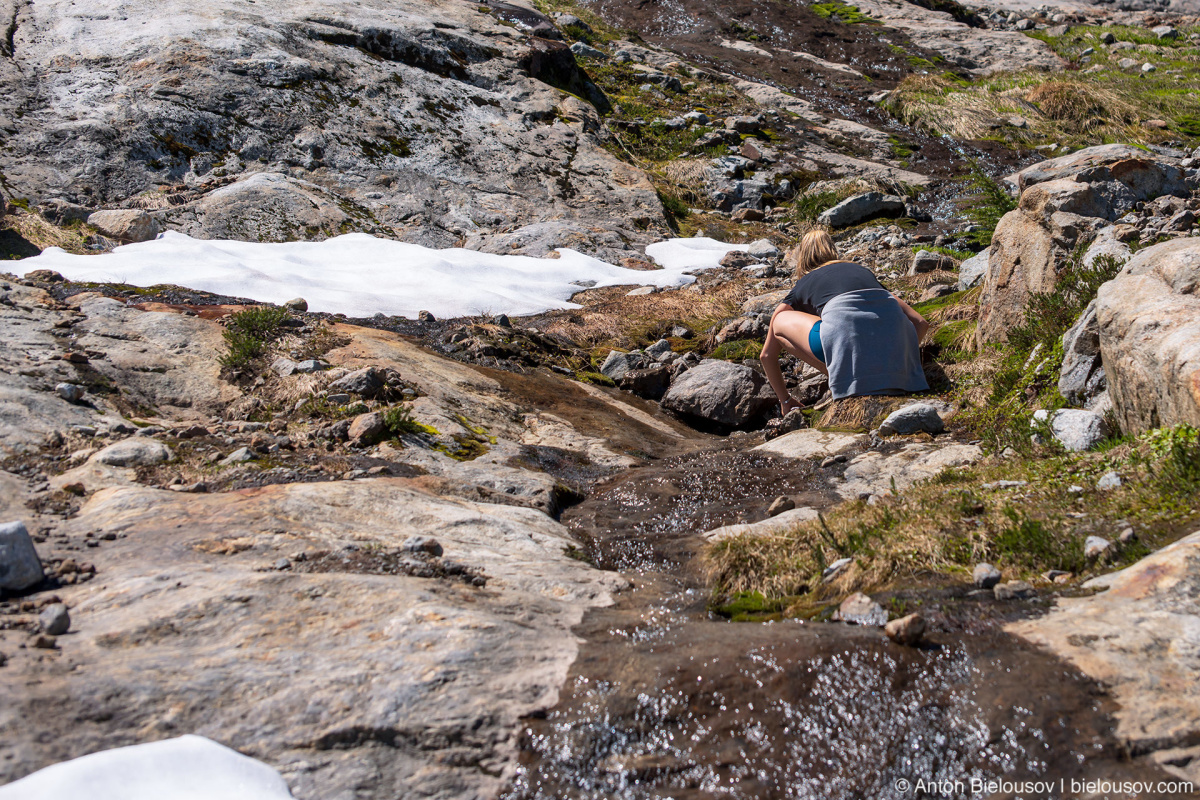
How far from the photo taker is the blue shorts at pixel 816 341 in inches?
242

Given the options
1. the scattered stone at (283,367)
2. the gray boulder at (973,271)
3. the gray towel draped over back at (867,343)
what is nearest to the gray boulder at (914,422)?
the gray towel draped over back at (867,343)

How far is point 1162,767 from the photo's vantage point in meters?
2.07

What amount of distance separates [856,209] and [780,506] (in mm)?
10924

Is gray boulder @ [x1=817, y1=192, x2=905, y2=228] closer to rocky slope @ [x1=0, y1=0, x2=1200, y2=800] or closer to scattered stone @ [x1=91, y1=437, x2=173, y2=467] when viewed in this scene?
rocky slope @ [x1=0, y1=0, x2=1200, y2=800]

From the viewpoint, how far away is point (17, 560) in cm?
274

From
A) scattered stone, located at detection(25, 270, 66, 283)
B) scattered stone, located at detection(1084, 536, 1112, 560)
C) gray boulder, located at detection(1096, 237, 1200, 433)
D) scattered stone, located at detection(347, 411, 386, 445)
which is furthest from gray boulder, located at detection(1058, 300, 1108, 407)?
scattered stone, located at detection(25, 270, 66, 283)

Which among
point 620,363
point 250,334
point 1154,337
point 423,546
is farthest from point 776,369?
point 250,334

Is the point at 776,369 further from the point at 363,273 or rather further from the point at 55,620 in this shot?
the point at 363,273

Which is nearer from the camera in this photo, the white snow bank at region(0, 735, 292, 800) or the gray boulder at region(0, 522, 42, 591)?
the white snow bank at region(0, 735, 292, 800)

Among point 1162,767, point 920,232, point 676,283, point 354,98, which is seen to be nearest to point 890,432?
point 1162,767

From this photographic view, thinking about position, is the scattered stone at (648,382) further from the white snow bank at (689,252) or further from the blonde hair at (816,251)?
the white snow bank at (689,252)

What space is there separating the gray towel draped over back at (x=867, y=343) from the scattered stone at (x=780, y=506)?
5.92ft

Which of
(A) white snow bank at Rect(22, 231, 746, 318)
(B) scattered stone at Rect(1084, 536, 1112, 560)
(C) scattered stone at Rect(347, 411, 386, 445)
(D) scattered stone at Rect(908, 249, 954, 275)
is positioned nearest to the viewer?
(B) scattered stone at Rect(1084, 536, 1112, 560)

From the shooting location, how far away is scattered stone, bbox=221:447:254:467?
440cm
